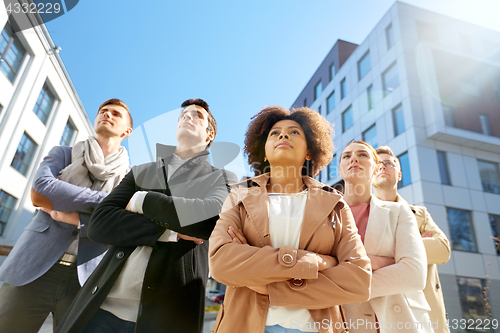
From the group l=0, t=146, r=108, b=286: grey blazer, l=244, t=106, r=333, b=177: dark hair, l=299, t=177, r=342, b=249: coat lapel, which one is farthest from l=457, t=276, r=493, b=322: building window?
l=0, t=146, r=108, b=286: grey blazer

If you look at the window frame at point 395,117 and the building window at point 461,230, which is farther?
the window frame at point 395,117

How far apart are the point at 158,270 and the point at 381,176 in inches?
99.6

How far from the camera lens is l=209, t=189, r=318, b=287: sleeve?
146 centimetres

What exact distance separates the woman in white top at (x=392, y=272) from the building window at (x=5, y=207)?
66.9ft

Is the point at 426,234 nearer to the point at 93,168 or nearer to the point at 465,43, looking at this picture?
the point at 93,168

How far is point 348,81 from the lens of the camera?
65.8 ft

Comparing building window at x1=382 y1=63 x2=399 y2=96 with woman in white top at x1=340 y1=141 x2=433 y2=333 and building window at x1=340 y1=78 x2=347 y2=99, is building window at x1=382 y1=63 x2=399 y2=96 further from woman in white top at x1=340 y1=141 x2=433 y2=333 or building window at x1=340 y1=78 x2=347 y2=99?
woman in white top at x1=340 y1=141 x2=433 y2=333

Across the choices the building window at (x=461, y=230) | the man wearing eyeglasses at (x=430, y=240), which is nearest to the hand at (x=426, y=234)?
the man wearing eyeglasses at (x=430, y=240)

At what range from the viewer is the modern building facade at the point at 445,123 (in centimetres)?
1270

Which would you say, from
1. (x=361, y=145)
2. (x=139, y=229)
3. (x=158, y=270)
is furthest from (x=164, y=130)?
(x=361, y=145)

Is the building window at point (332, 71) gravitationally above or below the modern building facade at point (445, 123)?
above

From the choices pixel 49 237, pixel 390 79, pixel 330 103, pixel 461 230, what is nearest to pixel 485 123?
pixel 390 79

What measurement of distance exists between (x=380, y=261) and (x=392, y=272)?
0.45ft

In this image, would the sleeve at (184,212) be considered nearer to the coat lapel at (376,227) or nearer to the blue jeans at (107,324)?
the blue jeans at (107,324)
